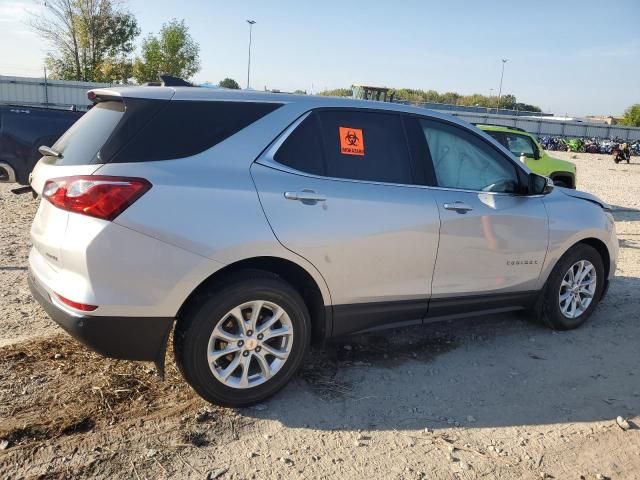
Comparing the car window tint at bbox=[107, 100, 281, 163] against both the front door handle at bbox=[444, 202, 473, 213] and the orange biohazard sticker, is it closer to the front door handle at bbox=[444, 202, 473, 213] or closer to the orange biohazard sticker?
the orange biohazard sticker

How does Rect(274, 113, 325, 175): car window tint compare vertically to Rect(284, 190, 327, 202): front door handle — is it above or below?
above

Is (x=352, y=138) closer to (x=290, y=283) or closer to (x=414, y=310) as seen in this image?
(x=290, y=283)

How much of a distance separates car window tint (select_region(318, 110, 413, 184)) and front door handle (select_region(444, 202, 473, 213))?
1.08 ft

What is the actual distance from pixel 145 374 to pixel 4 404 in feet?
2.63

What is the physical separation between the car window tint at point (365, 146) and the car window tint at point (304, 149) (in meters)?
0.06

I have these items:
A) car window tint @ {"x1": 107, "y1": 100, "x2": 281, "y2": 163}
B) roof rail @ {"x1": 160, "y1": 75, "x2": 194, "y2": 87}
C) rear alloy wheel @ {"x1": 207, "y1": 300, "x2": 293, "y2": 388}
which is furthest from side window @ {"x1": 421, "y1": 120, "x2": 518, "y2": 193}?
roof rail @ {"x1": 160, "y1": 75, "x2": 194, "y2": 87}

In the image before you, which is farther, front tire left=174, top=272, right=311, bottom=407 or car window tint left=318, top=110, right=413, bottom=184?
car window tint left=318, top=110, right=413, bottom=184

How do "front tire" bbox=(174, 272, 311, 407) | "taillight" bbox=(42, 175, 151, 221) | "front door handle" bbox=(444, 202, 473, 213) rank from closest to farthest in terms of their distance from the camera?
"taillight" bbox=(42, 175, 151, 221), "front tire" bbox=(174, 272, 311, 407), "front door handle" bbox=(444, 202, 473, 213)

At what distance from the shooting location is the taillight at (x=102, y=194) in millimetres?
2770

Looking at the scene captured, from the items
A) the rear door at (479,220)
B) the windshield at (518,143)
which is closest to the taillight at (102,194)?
the rear door at (479,220)

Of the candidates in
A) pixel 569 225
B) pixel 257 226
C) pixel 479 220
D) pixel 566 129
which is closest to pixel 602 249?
pixel 569 225

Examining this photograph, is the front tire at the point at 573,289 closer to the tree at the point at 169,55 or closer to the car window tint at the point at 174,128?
the car window tint at the point at 174,128

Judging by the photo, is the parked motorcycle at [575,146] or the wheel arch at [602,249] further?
the parked motorcycle at [575,146]

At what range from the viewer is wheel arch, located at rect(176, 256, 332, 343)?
308cm
